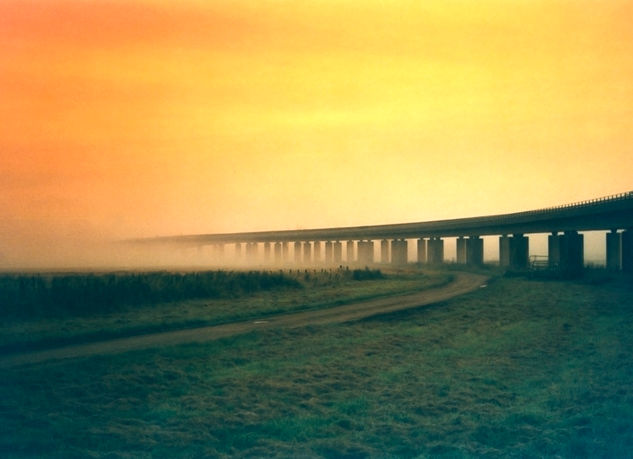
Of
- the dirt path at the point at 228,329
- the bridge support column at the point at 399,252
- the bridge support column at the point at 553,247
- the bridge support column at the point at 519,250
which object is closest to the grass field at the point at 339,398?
the dirt path at the point at 228,329

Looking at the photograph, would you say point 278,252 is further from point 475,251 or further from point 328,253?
point 475,251

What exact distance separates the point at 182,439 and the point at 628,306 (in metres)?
30.4

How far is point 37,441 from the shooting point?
1401cm

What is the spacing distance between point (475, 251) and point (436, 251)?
43.8ft

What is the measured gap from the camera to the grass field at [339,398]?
45.6 feet

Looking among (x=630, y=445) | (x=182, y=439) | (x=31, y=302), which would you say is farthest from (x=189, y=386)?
(x=31, y=302)

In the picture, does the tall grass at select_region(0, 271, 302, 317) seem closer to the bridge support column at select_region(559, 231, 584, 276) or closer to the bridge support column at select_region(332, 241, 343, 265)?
the bridge support column at select_region(559, 231, 584, 276)

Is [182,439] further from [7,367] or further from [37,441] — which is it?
[7,367]

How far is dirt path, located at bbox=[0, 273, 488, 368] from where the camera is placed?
932 inches

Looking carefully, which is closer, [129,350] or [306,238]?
[129,350]

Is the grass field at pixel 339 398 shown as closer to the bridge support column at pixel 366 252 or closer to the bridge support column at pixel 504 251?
the bridge support column at pixel 504 251

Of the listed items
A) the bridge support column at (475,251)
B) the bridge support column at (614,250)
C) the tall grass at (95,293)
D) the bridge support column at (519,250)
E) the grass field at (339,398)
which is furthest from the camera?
the bridge support column at (475,251)

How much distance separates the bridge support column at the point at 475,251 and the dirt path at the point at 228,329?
7107 centimetres

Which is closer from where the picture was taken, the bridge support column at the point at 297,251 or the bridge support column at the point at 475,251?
the bridge support column at the point at 475,251
